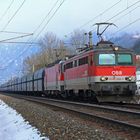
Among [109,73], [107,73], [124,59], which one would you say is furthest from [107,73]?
[124,59]

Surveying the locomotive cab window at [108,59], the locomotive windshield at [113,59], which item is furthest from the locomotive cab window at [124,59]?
the locomotive cab window at [108,59]

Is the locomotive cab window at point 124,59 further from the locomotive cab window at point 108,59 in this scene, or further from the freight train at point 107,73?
the locomotive cab window at point 108,59

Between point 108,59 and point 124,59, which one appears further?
point 124,59

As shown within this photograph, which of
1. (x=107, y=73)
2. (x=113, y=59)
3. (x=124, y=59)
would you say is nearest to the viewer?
(x=107, y=73)

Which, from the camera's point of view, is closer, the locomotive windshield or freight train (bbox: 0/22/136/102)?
freight train (bbox: 0/22/136/102)

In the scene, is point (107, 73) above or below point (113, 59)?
below

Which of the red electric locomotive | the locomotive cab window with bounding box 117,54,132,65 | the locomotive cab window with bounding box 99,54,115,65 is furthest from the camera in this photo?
the locomotive cab window with bounding box 117,54,132,65

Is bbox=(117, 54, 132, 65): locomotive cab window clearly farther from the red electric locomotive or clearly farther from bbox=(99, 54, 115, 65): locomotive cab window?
bbox=(99, 54, 115, 65): locomotive cab window

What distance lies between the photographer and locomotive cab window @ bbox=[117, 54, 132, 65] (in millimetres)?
28391

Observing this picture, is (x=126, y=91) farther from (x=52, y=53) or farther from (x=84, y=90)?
(x=52, y=53)

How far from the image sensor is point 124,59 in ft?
93.6

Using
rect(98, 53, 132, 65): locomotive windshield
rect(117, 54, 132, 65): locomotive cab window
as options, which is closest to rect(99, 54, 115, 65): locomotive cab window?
rect(98, 53, 132, 65): locomotive windshield

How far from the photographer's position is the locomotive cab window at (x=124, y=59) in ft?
→ 93.1

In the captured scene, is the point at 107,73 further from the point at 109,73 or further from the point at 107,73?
the point at 109,73
